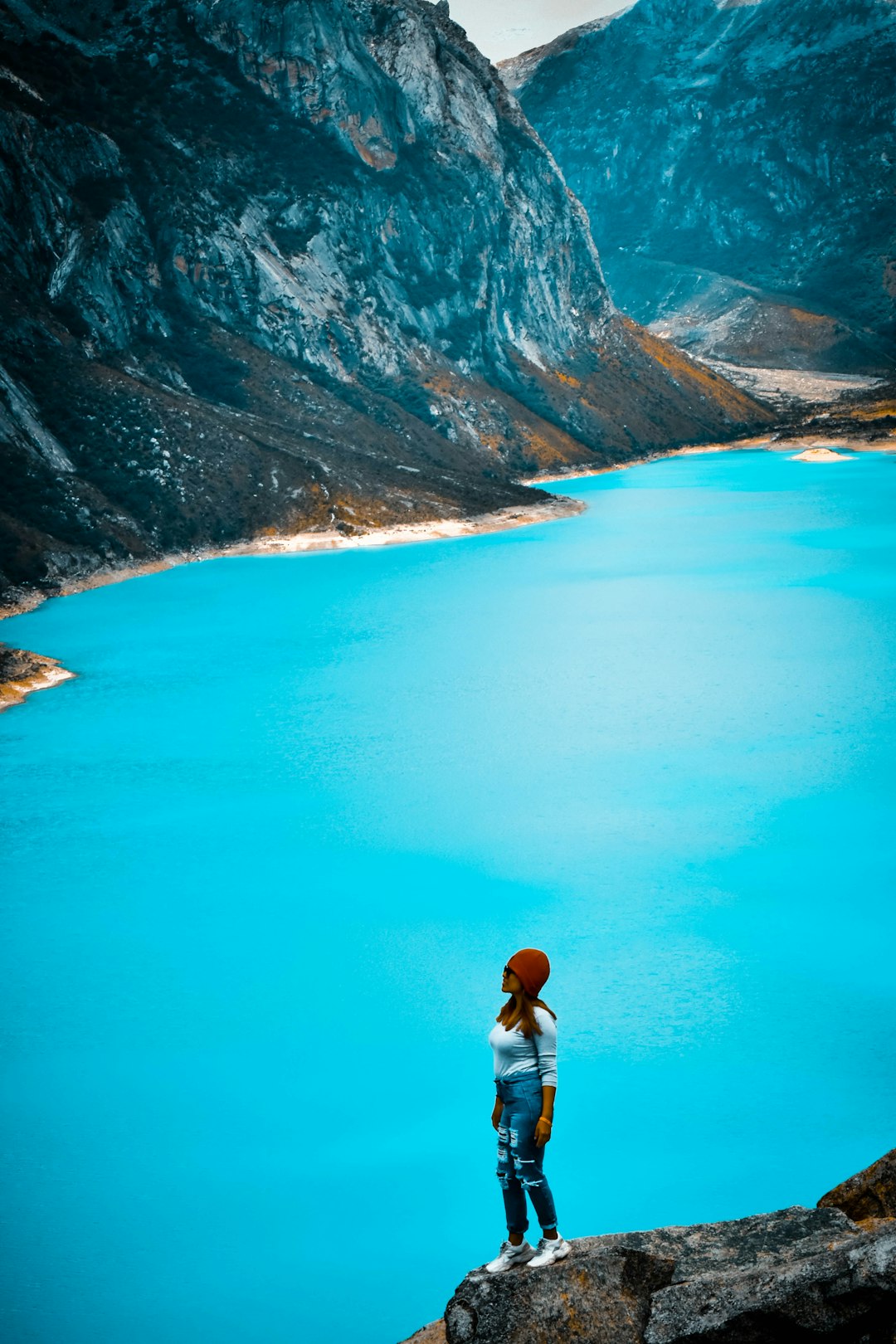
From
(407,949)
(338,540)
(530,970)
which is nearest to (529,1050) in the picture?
(530,970)

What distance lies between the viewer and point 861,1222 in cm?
1077

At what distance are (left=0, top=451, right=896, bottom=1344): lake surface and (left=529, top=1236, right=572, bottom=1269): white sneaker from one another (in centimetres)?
734

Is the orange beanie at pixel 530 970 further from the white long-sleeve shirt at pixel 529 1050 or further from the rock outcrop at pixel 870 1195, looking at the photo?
the rock outcrop at pixel 870 1195

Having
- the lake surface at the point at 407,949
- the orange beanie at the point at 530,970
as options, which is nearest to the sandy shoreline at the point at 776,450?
the lake surface at the point at 407,949

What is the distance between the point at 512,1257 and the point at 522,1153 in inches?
36.1

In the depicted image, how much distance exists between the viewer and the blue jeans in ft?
35.0

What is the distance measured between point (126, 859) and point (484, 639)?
104ft

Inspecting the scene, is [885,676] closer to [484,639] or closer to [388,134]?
[484,639]

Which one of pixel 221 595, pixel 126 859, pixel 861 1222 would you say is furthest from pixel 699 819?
pixel 221 595

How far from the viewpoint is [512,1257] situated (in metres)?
10.5

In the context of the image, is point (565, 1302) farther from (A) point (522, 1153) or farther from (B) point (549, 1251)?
(A) point (522, 1153)

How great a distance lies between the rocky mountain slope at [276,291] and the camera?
99.8 metres

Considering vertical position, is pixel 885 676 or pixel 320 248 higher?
pixel 320 248

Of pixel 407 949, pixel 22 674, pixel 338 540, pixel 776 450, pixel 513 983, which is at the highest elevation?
pixel 776 450
